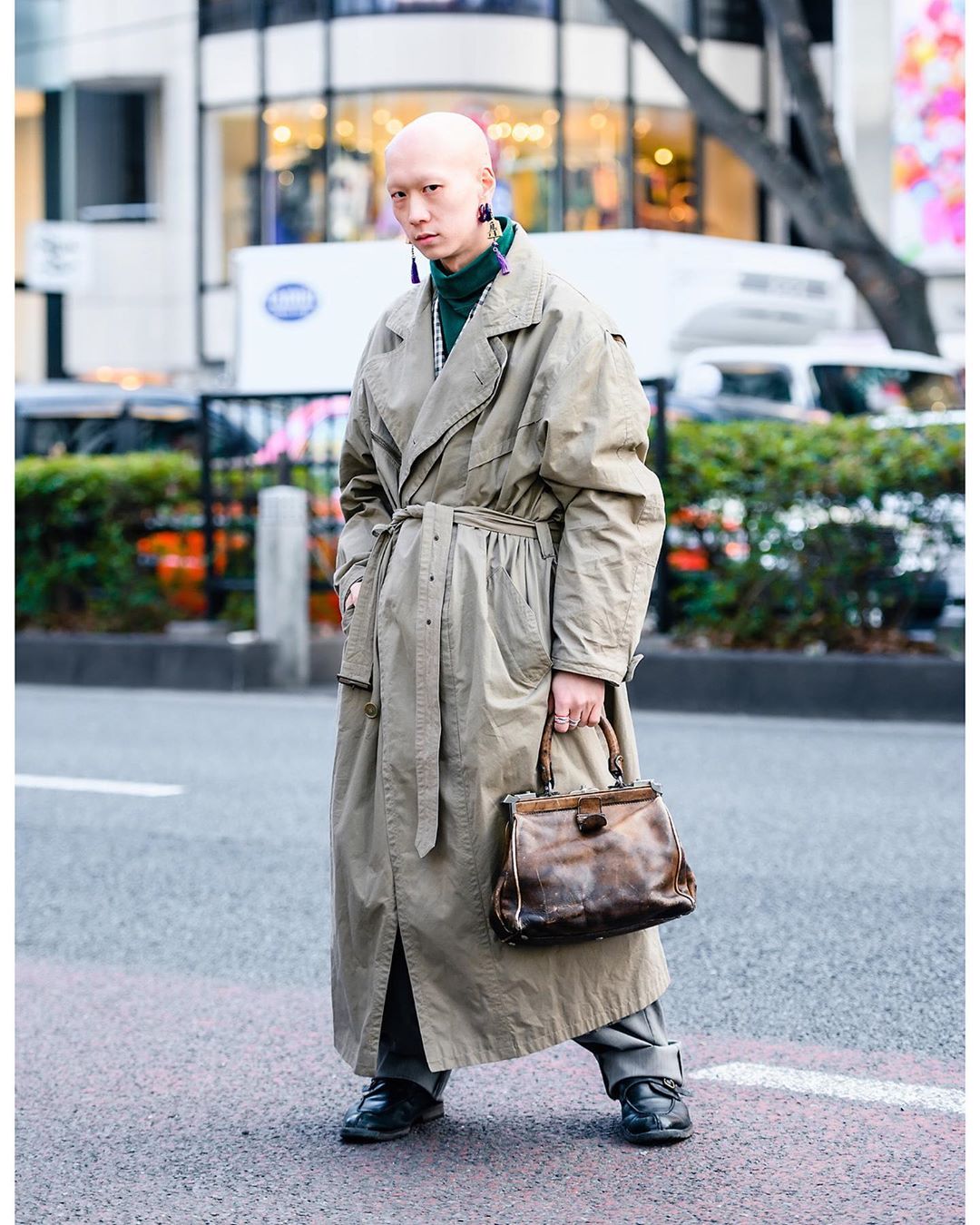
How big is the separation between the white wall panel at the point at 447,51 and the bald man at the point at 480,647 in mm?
25170

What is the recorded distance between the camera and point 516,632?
3.51 metres

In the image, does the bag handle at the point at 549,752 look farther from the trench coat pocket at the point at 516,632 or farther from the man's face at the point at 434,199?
the man's face at the point at 434,199

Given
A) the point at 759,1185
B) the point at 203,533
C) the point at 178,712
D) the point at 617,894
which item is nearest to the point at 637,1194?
the point at 759,1185

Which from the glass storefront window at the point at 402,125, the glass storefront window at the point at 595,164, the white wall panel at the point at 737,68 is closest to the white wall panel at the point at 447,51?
the glass storefront window at the point at 402,125

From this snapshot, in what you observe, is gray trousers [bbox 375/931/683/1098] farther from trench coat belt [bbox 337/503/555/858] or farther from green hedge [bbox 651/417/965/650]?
green hedge [bbox 651/417/965/650]

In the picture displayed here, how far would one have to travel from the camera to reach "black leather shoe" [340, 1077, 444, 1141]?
369 centimetres

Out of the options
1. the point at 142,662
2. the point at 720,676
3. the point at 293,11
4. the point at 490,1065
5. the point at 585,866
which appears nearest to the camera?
the point at 585,866

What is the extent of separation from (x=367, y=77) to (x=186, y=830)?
73.8 ft

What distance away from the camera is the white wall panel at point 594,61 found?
92.8ft

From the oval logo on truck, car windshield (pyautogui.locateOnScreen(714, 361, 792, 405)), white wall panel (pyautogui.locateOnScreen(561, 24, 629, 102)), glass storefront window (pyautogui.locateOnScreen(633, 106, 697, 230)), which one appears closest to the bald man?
the oval logo on truck

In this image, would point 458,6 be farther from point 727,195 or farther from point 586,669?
point 586,669

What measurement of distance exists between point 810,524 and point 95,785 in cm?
462

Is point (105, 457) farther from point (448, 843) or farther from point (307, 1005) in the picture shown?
point (448, 843)

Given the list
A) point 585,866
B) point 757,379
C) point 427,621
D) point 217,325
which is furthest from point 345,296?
point 217,325
